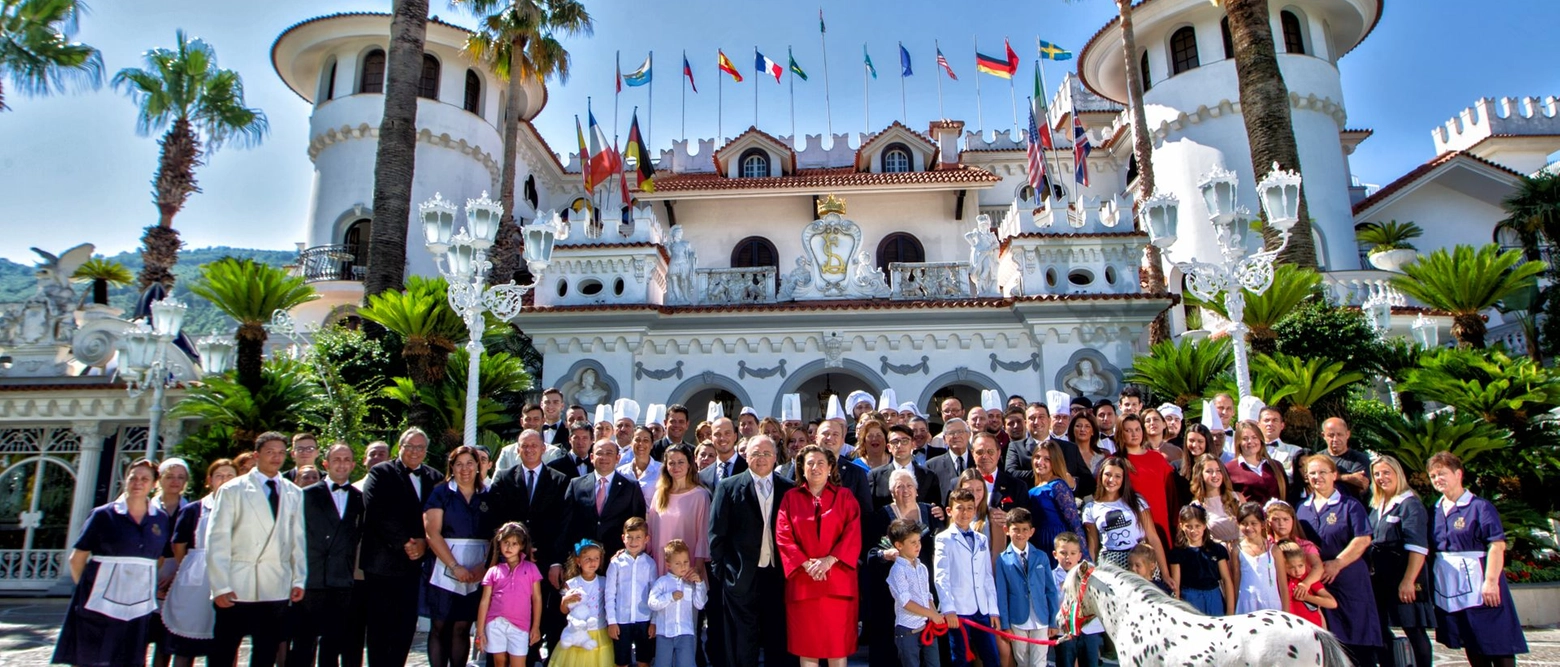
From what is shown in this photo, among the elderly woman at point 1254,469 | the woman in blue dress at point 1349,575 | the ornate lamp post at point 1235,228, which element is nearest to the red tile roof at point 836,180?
the ornate lamp post at point 1235,228

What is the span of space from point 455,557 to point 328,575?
0.87 meters

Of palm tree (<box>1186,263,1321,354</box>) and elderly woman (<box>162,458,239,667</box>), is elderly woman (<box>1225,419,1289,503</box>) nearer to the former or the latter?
palm tree (<box>1186,263,1321,354</box>)

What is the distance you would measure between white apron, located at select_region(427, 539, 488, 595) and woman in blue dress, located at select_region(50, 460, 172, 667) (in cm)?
188


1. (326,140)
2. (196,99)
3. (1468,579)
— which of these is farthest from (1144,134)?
(196,99)

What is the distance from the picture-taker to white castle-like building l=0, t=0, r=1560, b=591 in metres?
15.7

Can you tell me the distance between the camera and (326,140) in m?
22.4

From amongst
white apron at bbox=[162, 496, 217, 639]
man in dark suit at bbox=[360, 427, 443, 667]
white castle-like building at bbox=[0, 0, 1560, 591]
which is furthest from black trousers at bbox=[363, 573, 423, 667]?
white castle-like building at bbox=[0, 0, 1560, 591]

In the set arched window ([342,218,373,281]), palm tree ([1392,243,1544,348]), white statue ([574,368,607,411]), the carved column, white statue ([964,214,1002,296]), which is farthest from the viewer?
arched window ([342,218,373,281])

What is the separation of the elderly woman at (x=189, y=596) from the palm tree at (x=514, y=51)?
12841mm

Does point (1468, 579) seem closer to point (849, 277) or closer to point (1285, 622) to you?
point (1285, 622)

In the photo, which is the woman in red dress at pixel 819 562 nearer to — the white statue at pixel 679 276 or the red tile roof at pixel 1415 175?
the white statue at pixel 679 276

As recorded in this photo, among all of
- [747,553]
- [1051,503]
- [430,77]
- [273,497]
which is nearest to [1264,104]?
[1051,503]

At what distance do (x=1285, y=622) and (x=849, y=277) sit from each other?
12.6 metres

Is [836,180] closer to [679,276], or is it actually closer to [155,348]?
[679,276]
